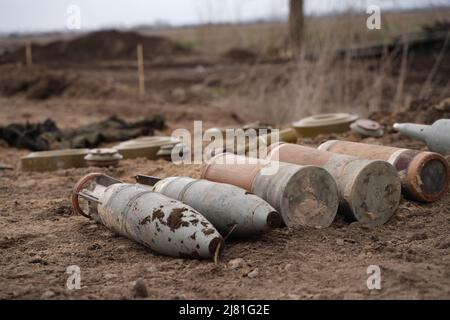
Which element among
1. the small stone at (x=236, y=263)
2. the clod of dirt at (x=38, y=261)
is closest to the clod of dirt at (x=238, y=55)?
the clod of dirt at (x=38, y=261)

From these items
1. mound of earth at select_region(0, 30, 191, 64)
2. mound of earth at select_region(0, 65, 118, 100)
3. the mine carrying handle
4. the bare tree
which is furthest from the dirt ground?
mound of earth at select_region(0, 30, 191, 64)

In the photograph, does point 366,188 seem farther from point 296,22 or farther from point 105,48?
point 105,48

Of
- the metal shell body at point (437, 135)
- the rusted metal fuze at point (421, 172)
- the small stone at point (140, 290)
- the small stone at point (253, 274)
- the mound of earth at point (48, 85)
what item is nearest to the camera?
A: the small stone at point (140, 290)

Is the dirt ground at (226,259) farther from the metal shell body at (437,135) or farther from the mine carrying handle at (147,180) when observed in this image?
the metal shell body at (437,135)

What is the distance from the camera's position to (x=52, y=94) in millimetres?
16891

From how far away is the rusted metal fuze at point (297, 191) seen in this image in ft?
15.8

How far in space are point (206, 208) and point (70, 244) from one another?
46.7 inches

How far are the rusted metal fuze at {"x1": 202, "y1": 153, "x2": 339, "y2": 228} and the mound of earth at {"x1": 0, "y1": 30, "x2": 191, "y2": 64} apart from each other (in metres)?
25.1

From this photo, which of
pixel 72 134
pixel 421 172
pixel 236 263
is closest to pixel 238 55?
pixel 72 134

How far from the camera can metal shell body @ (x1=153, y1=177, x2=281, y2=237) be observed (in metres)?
4.56

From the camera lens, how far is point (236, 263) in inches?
170

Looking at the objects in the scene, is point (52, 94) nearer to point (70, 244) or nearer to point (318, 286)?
point (70, 244)

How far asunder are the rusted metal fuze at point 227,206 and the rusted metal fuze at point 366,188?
2.51ft
